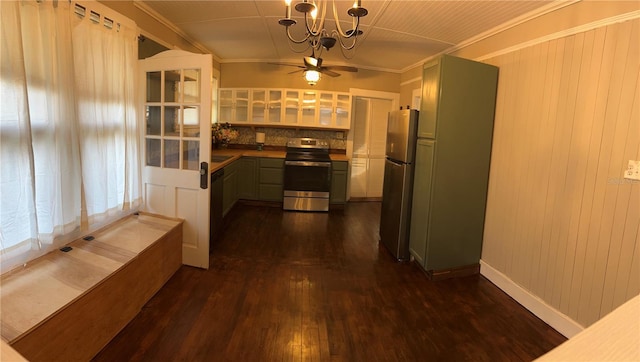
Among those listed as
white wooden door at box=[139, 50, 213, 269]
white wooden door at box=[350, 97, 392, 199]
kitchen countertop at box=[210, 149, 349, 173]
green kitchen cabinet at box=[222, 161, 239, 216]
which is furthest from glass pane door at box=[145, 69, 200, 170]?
white wooden door at box=[350, 97, 392, 199]

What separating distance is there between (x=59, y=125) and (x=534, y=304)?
11.8ft

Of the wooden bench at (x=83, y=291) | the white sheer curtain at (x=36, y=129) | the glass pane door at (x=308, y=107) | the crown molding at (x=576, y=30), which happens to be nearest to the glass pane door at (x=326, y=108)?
the glass pane door at (x=308, y=107)

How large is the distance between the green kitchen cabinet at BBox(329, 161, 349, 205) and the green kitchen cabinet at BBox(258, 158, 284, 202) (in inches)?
33.7

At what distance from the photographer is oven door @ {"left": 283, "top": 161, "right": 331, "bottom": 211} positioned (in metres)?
5.16

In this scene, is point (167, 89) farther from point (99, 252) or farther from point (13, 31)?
point (99, 252)

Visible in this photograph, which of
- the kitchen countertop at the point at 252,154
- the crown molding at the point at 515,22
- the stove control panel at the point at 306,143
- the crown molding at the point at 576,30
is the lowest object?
the kitchen countertop at the point at 252,154

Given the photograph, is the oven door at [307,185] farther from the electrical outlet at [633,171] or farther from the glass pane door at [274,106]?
the electrical outlet at [633,171]

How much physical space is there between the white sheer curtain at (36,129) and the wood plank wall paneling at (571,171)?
339 centimetres

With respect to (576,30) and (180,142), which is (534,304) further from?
(180,142)

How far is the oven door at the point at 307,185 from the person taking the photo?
516 centimetres

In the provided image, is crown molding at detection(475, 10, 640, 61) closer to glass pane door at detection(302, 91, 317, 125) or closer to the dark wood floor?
the dark wood floor

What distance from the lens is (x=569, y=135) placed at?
2.32 metres

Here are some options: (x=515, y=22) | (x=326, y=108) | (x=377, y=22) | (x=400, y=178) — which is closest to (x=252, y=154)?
(x=326, y=108)

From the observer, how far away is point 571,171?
2.30 metres
